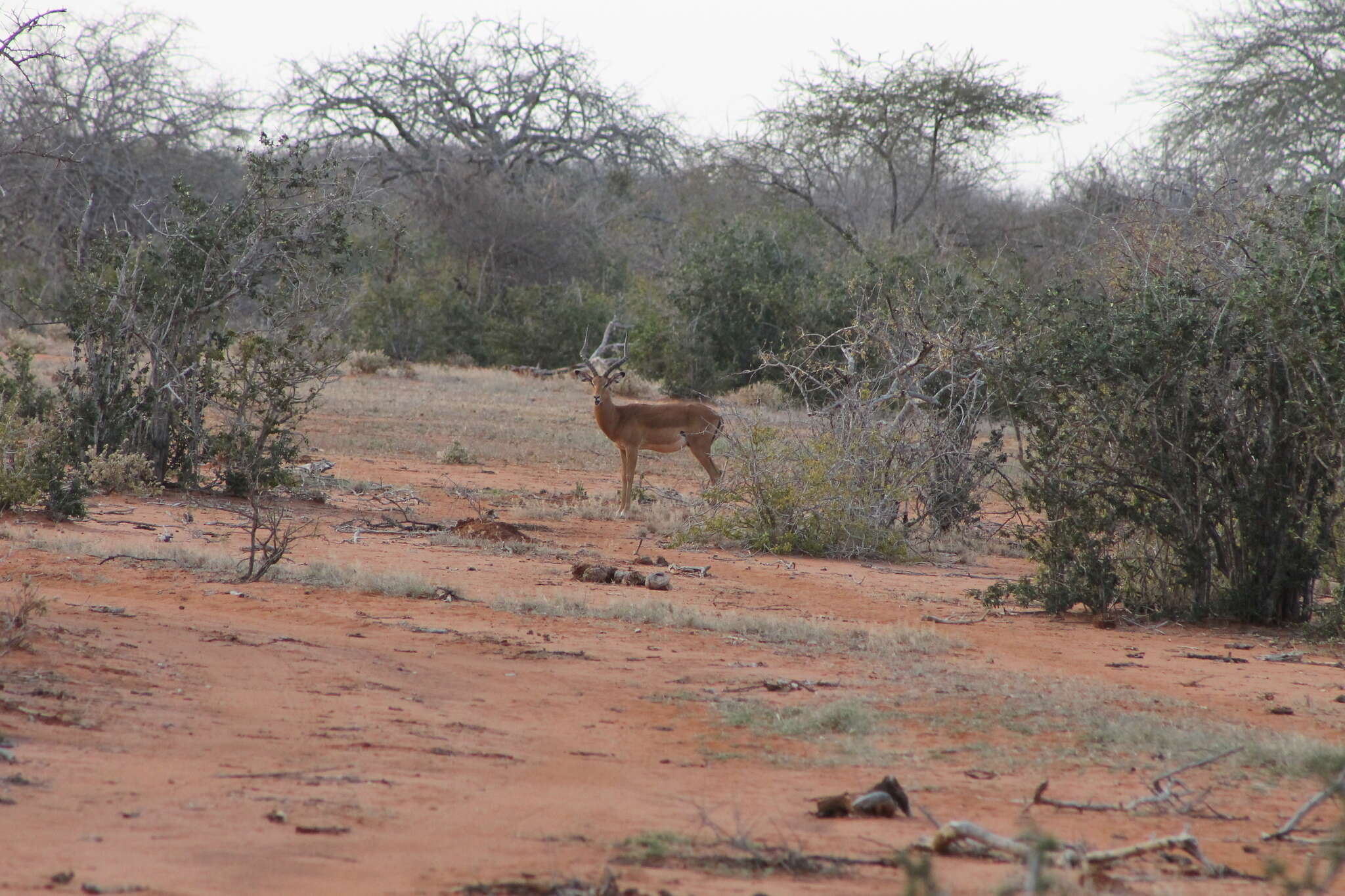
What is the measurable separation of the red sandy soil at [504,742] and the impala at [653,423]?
5.18m

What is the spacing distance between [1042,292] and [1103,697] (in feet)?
13.1

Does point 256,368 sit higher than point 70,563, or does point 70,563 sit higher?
point 256,368

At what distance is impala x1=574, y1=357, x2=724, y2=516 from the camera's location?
46.2 feet

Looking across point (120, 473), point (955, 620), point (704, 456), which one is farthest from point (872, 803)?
point (704, 456)

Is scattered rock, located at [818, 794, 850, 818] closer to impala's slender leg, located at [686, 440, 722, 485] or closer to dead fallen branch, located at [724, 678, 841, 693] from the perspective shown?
dead fallen branch, located at [724, 678, 841, 693]

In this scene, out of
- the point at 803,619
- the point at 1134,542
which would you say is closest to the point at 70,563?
the point at 803,619

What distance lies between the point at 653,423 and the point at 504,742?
364 inches

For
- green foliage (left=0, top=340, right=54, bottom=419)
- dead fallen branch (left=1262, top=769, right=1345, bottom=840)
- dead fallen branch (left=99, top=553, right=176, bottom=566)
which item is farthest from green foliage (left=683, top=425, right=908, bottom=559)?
dead fallen branch (left=1262, top=769, right=1345, bottom=840)

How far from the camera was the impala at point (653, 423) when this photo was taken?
46.2 ft

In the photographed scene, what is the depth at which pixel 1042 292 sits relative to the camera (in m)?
9.53

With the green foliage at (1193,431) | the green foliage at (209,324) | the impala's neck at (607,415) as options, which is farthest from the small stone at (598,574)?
the impala's neck at (607,415)

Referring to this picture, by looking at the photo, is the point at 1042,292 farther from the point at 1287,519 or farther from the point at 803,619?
the point at 803,619

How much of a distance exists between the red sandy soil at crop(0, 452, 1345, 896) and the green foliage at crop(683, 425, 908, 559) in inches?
87.4

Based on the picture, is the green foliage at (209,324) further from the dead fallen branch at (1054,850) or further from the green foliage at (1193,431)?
the dead fallen branch at (1054,850)
